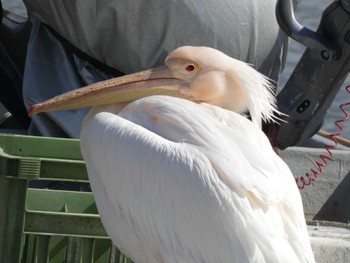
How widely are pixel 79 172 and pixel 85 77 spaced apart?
51.7 inches

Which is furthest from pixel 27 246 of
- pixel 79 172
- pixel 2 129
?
pixel 2 129

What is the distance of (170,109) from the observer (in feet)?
9.37

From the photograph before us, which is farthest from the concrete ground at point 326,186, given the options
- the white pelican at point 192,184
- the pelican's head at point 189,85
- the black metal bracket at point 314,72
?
the white pelican at point 192,184

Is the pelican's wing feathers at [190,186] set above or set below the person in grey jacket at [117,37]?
above

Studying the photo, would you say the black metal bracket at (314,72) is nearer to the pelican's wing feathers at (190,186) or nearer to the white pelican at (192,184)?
the white pelican at (192,184)

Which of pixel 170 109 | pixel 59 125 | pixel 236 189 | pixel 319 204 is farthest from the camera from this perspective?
pixel 319 204

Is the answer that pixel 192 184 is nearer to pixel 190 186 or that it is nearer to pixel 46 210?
pixel 190 186

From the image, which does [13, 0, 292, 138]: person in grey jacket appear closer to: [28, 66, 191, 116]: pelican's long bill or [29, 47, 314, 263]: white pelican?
[28, 66, 191, 116]: pelican's long bill

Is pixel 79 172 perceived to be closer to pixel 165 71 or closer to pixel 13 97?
pixel 165 71

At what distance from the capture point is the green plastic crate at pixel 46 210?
9.23 ft

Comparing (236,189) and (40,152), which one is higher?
(236,189)

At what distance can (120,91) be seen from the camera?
3174 millimetres

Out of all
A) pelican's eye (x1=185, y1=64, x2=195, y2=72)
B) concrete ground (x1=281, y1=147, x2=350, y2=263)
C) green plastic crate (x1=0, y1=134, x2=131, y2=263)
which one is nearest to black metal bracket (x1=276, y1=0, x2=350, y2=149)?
concrete ground (x1=281, y1=147, x2=350, y2=263)

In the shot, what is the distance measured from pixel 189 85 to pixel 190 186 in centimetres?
63
